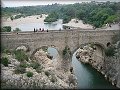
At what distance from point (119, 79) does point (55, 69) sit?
479 centimetres

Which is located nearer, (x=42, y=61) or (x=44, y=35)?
(x=44, y=35)

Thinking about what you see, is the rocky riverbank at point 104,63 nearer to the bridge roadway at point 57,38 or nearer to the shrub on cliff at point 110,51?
the shrub on cliff at point 110,51

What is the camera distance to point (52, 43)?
25.1 m

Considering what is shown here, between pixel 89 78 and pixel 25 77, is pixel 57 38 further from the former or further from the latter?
pixel 25 77

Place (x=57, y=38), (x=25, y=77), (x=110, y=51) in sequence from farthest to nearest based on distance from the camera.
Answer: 1. (x=110, y=51)
2. (x=57, y=38)
3. (x=25, y=77)

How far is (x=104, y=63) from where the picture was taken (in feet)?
94.2

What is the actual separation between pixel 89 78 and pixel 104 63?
217 cm

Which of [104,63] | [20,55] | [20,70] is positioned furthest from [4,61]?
[104,63]

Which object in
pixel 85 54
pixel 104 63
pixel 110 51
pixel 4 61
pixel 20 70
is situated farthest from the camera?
pixel 85 54

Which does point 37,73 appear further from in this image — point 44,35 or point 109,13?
point 109,13

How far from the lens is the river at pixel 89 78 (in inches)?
989

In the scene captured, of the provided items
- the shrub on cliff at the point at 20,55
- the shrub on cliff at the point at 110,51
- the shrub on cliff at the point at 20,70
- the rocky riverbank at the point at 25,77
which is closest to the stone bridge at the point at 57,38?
the shrub on cliff at the point at 110,51

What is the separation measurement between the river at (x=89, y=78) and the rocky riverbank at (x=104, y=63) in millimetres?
411

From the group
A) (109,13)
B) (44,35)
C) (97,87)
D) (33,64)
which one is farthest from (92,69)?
(109,13)
